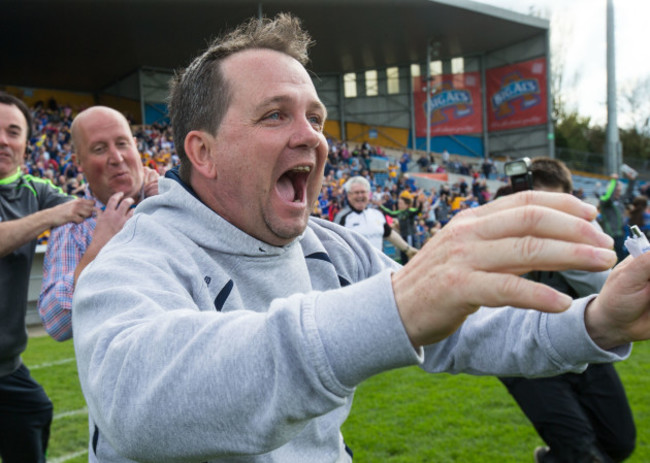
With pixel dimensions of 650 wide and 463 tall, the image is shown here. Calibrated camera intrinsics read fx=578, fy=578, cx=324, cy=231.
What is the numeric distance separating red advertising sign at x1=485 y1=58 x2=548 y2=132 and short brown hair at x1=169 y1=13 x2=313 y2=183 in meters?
36.0

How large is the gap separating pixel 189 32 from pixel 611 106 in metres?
22.2

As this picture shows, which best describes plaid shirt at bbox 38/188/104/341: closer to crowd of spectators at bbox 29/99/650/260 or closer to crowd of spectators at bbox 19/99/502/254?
crowd of spectators at bbox 29/99/650/260

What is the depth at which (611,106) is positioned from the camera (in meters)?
30.3

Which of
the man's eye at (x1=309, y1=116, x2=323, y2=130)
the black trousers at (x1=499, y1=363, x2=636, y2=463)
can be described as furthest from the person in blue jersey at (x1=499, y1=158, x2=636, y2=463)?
the man's eye at (x1=309, y1=116, x2=323, y2=130)

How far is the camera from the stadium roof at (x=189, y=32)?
Answer: 1033 inches

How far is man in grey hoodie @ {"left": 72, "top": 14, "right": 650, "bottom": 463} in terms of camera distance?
861 millimetres

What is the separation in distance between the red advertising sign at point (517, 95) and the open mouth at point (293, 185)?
3614 cm

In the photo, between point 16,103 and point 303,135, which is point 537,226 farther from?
point 16,103

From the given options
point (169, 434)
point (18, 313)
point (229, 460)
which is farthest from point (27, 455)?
point (169, 434)

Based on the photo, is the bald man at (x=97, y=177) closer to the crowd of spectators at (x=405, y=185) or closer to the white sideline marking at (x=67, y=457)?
the white sideline marking at (x=67, y=457)

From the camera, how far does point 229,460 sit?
1.50m

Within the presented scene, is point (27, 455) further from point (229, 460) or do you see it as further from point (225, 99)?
point (225, 99)

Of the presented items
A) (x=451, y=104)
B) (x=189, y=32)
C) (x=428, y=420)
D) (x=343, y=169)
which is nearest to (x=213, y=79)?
(x=428, y=420)

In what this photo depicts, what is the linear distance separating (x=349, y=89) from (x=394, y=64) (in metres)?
3.38
